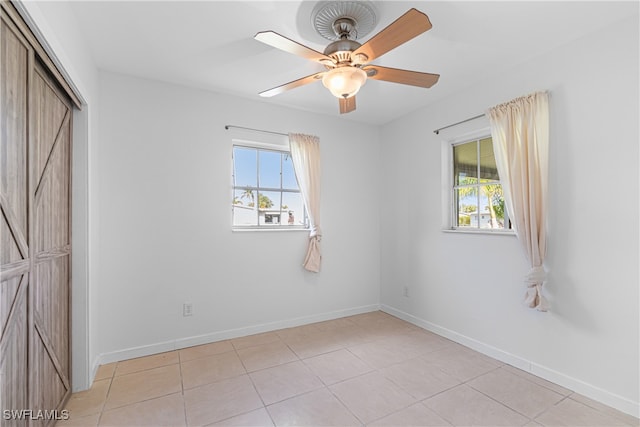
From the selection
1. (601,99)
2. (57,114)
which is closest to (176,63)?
(57,114)

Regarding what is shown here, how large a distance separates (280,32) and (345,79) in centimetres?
68

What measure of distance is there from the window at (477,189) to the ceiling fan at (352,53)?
4.30ft

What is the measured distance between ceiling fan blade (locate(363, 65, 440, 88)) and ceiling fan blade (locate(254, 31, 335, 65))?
274 mm

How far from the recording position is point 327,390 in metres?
2.18

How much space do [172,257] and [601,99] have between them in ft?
11.9

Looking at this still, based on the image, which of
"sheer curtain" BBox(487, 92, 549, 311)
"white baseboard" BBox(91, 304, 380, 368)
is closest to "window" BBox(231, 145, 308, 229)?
"white baseboard" BBox(91, 304, 380, 368)

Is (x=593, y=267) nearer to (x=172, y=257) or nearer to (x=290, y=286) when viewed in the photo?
(x=290, y=286)

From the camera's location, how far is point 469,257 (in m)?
2.94

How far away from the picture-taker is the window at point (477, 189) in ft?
9.16

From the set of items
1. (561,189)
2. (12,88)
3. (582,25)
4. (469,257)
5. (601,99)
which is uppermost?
(582,25)

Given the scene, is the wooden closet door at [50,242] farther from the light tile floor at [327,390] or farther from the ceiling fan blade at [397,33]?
the ceiling fan blade at [397,33]

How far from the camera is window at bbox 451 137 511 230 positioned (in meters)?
2.79

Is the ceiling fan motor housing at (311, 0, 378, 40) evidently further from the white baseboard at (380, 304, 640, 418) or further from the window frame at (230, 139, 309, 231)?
the white baseboard at (380, 304, 640, 418)

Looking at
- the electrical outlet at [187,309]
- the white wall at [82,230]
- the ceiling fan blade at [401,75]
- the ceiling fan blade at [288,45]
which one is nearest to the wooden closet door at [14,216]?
the white wall at [82,230]
